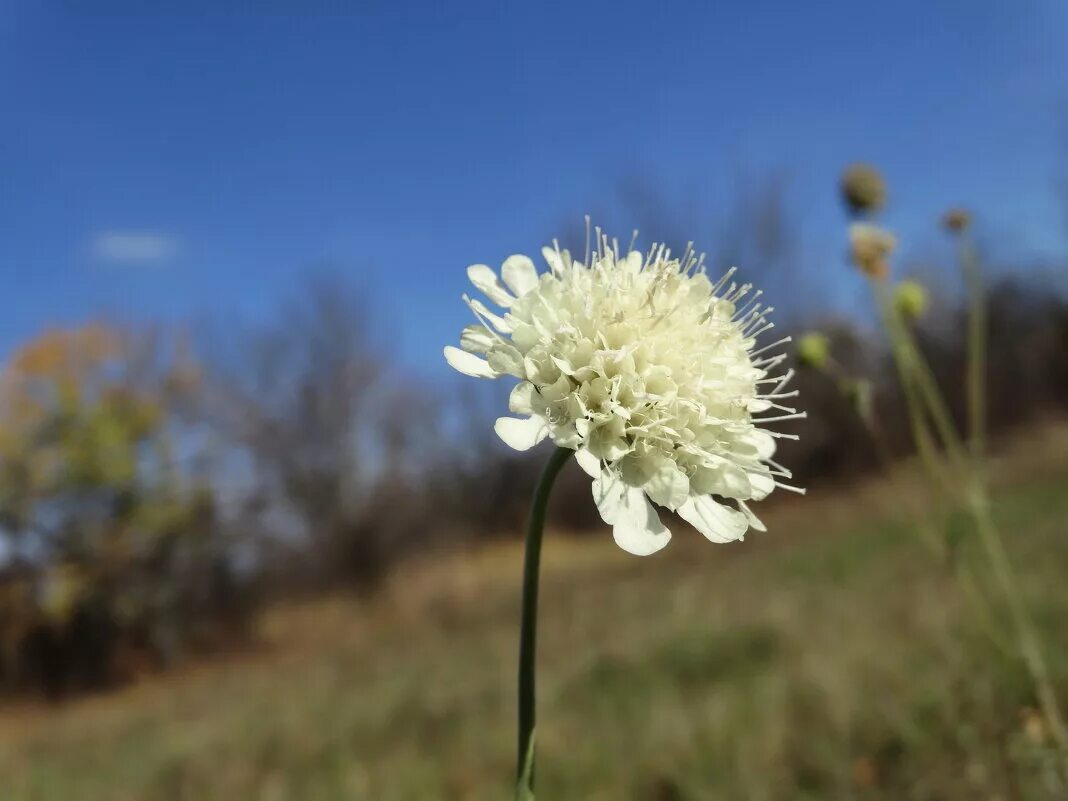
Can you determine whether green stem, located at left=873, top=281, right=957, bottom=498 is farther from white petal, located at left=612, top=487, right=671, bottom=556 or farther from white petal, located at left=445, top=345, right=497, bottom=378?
white petal, located at left=445, top=345, right=497, bottom=378

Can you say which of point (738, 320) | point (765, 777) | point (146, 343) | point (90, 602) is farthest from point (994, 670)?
point (146, 343)

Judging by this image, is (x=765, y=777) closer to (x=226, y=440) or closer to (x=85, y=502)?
(x=85, y=502)

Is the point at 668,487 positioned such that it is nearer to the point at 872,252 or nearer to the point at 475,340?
the point at 475,340

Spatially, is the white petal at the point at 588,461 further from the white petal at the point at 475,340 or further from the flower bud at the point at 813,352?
the flower bud at the point at 813,352

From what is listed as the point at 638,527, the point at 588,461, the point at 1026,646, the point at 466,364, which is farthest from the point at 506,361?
the point at 1026,646

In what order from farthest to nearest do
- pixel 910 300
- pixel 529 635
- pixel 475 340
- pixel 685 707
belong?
pixel 685 707 < pixel 910 300 < pixel 475 340 < pixel 529 635

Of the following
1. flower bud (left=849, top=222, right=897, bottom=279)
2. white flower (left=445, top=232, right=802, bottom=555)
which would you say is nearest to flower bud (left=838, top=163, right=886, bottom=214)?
flower bud (left=849, top=222, right=897, bottom=279)

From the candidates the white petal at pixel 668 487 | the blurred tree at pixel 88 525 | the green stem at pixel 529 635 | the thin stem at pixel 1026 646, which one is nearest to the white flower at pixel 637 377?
the white petal at pixel 668 487
